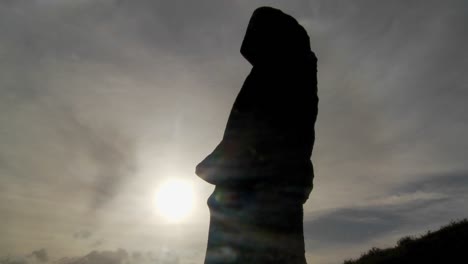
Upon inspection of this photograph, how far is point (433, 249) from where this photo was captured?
544 inches

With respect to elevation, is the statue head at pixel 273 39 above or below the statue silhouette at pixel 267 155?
above

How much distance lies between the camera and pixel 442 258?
42.1 ft

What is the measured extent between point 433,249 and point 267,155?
7951 mm

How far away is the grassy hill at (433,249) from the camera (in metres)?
12.8

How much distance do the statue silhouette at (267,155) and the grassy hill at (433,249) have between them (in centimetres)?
588

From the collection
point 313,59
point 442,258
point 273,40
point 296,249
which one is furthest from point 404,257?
point 273,40

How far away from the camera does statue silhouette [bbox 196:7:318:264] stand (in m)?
9.12

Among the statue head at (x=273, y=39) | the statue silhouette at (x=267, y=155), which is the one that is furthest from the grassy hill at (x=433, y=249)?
the statue head at (x=273, y=39)

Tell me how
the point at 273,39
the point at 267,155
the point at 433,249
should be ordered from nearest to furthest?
the point at 267,155, the point at 273,39, the point at 433,249

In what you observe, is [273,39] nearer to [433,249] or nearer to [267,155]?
[267,155]

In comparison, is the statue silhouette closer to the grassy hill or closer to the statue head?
the statue head

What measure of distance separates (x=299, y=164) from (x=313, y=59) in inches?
119

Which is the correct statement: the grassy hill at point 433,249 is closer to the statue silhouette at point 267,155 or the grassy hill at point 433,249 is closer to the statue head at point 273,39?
the statue silhouette at point 267,155

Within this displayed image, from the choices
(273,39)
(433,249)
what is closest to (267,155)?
(273,39)
